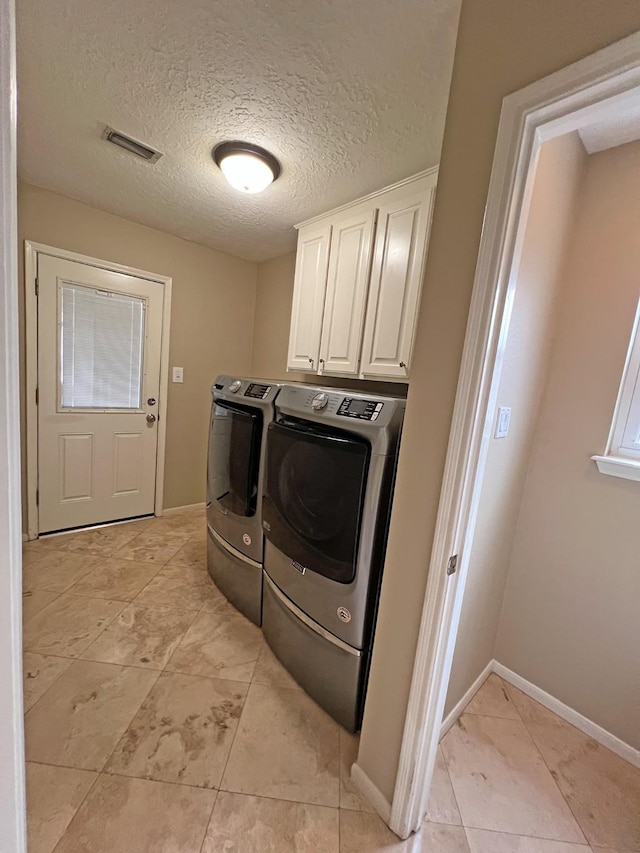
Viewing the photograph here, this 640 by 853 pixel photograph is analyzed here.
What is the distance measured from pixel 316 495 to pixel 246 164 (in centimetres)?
161

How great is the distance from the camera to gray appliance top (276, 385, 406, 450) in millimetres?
1146

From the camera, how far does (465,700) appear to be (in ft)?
4.98

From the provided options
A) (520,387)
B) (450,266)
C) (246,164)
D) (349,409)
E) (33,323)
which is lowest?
(349,409)

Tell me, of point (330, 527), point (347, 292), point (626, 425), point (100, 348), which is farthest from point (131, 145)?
point (626, 425)

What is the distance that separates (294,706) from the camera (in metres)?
1.43

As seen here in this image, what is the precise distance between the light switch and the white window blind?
268 cm

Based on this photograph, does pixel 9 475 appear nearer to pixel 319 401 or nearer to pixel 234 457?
pixel 319 401

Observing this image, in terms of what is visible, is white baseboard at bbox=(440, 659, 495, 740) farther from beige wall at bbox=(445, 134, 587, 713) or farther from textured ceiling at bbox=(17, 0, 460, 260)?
textured ceiling at bbox=(17, 0, 460, 260)

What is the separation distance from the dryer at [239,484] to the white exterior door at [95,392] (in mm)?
1189

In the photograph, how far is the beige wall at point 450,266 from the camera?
671 mm

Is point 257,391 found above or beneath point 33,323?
beneath

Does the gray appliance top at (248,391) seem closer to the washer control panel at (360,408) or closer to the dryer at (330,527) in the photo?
the dryer at (330,527)

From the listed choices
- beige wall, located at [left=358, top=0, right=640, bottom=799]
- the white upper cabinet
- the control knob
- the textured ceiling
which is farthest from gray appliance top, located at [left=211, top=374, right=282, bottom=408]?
the textured ceiling

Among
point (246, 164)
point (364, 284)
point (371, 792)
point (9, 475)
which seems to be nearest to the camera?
point (9, 475)
